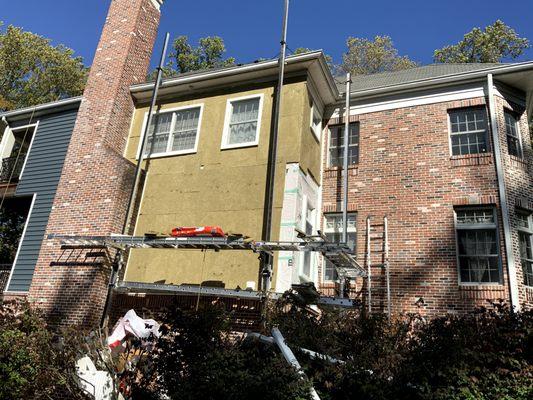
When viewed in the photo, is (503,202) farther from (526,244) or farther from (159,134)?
(159,134)

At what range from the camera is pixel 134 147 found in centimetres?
1352

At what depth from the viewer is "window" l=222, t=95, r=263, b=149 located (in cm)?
1213

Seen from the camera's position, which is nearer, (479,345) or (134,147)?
(479,345)

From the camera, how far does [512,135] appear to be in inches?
481

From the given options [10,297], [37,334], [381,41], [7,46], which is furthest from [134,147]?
[381,41]

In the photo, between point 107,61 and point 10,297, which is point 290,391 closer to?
point 10,297

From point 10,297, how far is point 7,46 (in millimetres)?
19669

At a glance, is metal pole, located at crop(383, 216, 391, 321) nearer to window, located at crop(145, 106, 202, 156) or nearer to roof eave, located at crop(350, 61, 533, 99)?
roof eave, located at crop(350, 61, 533, 99)

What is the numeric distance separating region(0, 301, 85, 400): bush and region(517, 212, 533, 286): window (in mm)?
10176

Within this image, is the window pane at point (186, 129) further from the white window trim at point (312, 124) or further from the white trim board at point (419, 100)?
the white trim board at point (419, 100)

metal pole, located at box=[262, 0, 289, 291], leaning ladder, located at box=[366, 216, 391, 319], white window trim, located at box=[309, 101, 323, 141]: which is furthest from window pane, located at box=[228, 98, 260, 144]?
leaning ladder, located at box=[366, 216, 391, 319]

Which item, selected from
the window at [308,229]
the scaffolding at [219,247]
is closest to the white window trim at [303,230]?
the window at [308,229]

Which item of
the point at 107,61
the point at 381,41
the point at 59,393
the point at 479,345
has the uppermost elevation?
the point at 381,41

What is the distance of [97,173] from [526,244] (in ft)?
37.9
